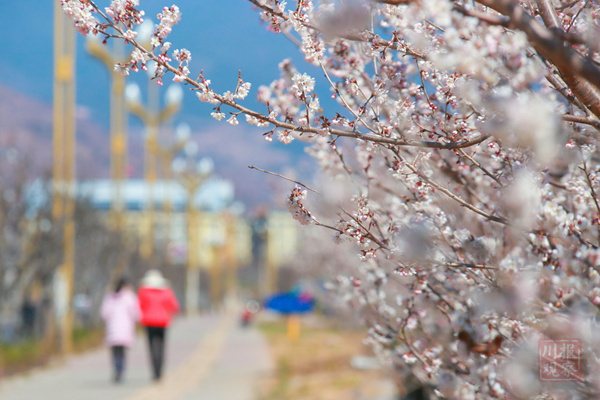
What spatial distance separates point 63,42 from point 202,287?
50987 mm

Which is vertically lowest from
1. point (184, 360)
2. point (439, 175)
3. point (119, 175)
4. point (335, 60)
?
point (184, 360)

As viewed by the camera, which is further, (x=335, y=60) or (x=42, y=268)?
(x=42, y=268)

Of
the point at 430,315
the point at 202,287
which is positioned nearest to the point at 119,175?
the point at 430,315

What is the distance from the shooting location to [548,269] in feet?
12.7

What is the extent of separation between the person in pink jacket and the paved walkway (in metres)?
0.34

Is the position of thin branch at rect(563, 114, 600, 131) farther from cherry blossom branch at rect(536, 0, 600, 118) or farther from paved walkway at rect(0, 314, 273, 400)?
paved walkway at rect(0, 314, 273, 400)

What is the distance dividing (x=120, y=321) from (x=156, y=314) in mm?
931

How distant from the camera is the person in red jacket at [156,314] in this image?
43.1 feet

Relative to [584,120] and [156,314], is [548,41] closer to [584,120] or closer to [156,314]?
[584,120]

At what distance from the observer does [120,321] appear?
1390cm

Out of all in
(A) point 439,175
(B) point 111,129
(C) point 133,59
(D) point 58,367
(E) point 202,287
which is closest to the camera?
(C) point 133,59

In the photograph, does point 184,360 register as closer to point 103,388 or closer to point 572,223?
point 103,388

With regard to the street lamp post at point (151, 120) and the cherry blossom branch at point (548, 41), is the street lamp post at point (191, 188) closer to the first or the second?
the street lamp post at point (151, 120)

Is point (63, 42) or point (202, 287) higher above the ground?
point (63, 42)
